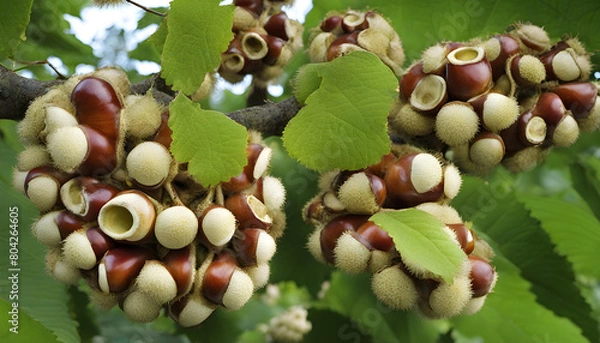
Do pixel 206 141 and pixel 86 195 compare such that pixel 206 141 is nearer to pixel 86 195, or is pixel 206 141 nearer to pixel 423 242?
pixel 86 195

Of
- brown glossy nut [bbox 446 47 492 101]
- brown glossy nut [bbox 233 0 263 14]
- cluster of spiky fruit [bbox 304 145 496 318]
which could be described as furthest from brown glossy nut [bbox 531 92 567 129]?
brown glossy nut [bbox 233 0 263 14]

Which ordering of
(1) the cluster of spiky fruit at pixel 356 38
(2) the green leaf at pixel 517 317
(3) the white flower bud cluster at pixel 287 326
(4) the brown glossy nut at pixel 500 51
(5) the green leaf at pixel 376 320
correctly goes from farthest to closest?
1. (3) the white flower bud cluster at pixel 287 326
2. (5) the green leaf at pixel 376 320
3. (2) the green leaf at pixel 517 317
4. (1) the cluster of spiky fruit at pixel 356 38
5. (4) the brown glossy nut at pixel 500 51

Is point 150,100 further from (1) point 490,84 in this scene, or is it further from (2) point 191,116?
(1) point 490,84

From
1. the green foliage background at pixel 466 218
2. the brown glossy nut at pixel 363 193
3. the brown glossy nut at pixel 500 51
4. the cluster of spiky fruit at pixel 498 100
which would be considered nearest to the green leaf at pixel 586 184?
the green foliage background at pixel 466 218

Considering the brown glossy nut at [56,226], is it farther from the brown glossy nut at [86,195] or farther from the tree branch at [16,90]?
the tree branch at [16,90]

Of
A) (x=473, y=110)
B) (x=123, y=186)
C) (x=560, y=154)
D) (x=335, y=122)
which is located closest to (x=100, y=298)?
(x=123, y=186)

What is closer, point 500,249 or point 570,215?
point 500,249
